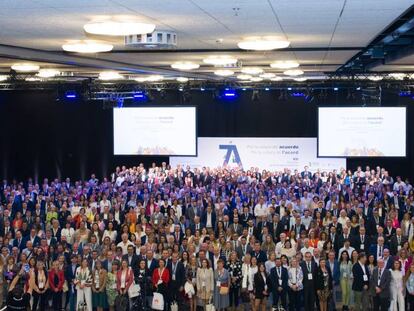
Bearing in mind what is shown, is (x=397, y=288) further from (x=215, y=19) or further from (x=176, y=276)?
(x=215, y=19)

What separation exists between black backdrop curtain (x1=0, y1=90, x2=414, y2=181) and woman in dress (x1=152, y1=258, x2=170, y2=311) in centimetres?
1665

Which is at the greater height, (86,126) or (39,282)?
(86,126)

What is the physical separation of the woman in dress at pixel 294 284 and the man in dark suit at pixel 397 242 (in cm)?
249

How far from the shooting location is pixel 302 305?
449 inches

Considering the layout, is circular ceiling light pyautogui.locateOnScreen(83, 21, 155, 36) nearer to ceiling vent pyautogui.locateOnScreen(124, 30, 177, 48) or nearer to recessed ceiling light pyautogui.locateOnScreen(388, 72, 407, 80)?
ceiling vent pyautogui.locateOnScreen(124, 30, 177, 48)

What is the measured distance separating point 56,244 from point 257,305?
3837 millimetres

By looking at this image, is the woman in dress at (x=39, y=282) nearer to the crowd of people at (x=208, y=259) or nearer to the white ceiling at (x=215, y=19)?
the crowd of people at (x=208, y=259)

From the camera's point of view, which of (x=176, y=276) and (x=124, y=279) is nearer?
(x=124, y=279)

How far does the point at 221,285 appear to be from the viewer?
443 inches

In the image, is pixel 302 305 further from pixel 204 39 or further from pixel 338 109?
pixel 338 109

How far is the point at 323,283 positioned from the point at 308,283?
24 centimetres

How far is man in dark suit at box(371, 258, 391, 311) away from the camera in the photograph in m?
11.1

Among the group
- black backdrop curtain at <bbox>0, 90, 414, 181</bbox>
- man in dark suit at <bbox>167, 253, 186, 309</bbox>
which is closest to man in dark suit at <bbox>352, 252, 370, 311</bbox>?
man in dark suit at <bbox>167, 253, 186, 309</bbox>

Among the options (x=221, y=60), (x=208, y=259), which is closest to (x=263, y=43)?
(x=221, y=60)
